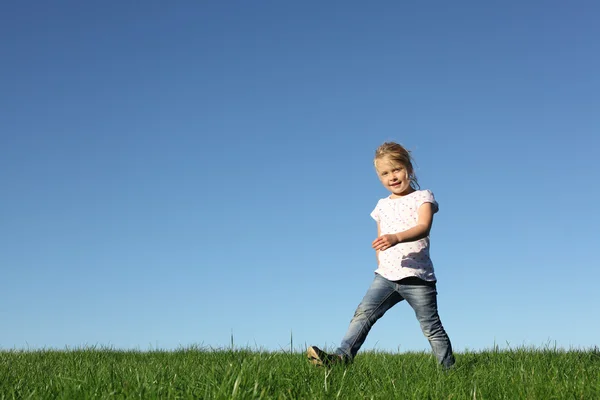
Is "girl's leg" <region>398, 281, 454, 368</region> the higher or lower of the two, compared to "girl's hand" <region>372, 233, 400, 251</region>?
lower

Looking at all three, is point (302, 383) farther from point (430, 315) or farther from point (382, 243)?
point (430, 315)

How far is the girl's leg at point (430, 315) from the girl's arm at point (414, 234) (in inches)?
18.7

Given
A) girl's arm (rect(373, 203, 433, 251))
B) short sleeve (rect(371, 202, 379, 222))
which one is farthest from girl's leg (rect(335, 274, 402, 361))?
short sleeve (rect(371, 202, 379, 222))

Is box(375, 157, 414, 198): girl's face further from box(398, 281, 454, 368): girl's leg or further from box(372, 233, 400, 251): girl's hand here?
box(372, 233, 400, 251): girl's hand

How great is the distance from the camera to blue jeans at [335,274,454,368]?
585 centimetres

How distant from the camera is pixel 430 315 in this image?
19.2ft

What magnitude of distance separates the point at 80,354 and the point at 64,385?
15.3 feet

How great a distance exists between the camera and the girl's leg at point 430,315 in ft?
19.1

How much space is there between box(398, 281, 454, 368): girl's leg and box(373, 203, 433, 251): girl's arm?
0.48 m

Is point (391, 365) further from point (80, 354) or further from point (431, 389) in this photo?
point (80, 354)

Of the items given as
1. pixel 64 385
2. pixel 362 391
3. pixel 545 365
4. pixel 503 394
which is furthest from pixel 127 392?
pixel 545 365

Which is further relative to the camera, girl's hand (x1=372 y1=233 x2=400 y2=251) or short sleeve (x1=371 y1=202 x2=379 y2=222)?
short sleeve (x1=371 y1=202 x2=379 y2=222)

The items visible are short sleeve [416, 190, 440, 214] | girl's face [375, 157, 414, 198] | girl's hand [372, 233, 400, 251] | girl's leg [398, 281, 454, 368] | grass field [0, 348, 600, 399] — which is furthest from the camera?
girl's face [375, 157, 414, 198]

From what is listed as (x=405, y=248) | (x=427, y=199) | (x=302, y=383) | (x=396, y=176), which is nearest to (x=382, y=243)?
(x=405, y=248)
